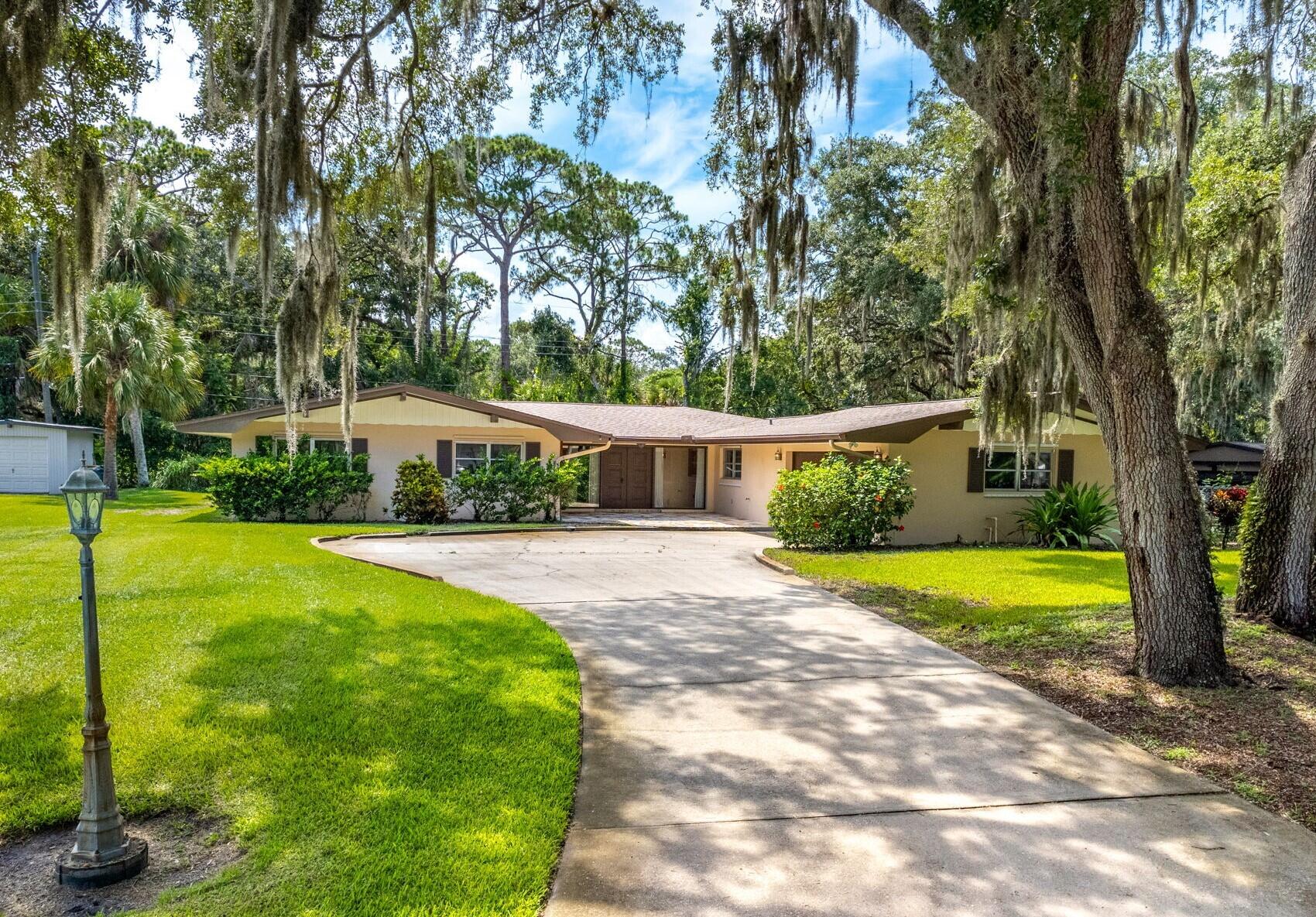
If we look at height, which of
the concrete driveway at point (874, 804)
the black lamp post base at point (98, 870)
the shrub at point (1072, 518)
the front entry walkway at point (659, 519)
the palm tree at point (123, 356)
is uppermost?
the palm tree at point (123, 356)

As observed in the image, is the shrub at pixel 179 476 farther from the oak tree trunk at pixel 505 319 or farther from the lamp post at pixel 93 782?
the lamp post at pixel 93 782

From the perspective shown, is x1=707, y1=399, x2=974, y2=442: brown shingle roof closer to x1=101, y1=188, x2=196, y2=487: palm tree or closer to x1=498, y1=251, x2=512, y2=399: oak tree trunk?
x1=498, y1=251, x2=512, y2=399: oak tree trunk

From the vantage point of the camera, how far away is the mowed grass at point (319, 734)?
2.82m

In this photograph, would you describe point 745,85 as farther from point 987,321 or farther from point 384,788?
point 384,788

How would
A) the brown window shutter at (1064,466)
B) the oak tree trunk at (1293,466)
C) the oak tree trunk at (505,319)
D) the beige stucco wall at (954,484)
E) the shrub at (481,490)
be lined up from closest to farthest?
the oak tree trunk at (1293,466) → the beige stucco wall at (954,484) → the brown window shutter at (1064,466) → the shrub at (481,490) → the oak tree trunk at (505,319)

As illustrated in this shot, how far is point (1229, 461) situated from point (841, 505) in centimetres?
1128

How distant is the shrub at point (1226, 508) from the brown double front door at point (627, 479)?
41.4 feet

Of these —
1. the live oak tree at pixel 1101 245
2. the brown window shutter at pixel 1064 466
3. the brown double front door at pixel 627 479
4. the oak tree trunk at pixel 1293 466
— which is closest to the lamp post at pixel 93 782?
the live oak tree at pixel 1101 245

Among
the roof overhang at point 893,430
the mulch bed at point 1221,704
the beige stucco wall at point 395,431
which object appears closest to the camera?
the mulch bed at point 1221,704

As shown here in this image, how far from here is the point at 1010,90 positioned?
5332 mm

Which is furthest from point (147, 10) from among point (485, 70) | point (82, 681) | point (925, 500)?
point (925, 500)

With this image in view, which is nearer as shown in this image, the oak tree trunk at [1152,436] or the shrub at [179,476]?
the oak tree trunk at [1152,436]

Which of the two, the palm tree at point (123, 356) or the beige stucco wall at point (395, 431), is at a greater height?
the palm tree at point (123, 356)

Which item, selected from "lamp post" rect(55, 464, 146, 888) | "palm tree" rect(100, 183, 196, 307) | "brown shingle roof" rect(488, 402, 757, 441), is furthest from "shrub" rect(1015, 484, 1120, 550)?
"palm tree" rect(100, 183, 196, 307)
